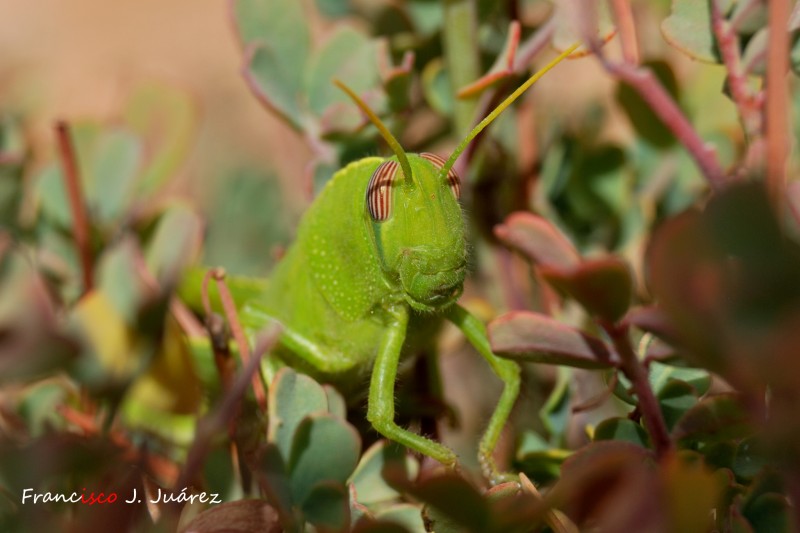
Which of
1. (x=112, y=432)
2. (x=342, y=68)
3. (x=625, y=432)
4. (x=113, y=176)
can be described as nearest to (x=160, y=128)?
(x=113, y=176)

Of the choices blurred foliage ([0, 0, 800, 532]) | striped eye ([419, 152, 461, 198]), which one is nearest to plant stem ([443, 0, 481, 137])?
blurred foliage ([0, 0, 800, 532])

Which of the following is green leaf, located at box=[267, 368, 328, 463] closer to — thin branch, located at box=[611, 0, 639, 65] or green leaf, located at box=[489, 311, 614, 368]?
green leaf, located at box=[489, 311, 614, 368]

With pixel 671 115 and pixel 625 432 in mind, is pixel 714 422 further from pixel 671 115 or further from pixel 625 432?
pixel 671 115

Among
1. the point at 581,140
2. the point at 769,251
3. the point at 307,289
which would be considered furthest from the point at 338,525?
the point at 581,140

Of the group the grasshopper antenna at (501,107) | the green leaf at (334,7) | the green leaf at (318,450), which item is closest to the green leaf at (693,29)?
the grasshopper antenna at (501,107)

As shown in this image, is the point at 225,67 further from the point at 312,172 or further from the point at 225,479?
the point at 225,479

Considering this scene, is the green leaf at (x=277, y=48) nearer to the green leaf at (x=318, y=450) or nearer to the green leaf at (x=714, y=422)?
the green leaf at (x=318, y=450)
